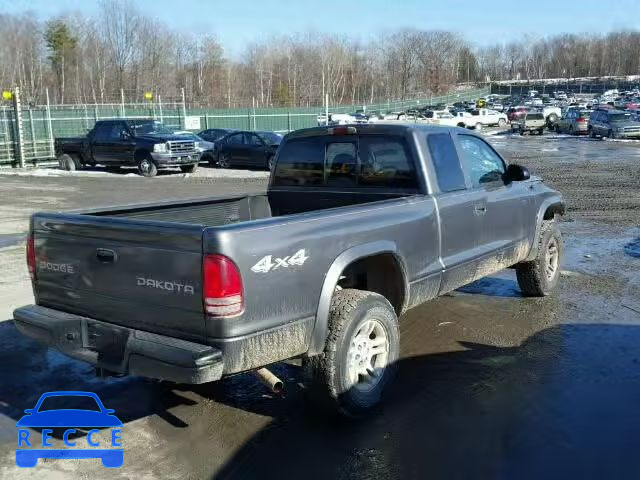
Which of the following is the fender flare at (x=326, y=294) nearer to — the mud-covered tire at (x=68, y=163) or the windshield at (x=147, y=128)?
the windshield at (x=147, y=128)

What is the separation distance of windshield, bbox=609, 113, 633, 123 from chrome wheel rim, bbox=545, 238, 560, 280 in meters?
35.5

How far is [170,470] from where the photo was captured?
12.5 feet

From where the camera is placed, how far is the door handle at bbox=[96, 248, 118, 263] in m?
3.89

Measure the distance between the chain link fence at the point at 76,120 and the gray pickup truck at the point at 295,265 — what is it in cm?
2277

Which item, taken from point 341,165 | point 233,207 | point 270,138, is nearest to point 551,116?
point 270,138

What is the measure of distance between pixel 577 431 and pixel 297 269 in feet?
6.72

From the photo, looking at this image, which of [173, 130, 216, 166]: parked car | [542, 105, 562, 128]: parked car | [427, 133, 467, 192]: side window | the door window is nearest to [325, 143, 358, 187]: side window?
[427, 133, 467, 192]: side window

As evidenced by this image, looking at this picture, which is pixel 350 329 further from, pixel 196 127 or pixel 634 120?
pixel 634 120

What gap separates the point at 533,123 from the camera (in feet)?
157

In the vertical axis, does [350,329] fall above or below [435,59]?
below

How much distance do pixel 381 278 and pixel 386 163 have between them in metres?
1.10

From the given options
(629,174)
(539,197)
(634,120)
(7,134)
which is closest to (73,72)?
(7,134)

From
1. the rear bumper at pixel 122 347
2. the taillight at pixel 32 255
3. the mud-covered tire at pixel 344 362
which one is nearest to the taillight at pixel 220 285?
the rear bumper at pixel 122 347

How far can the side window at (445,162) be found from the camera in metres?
5.45
